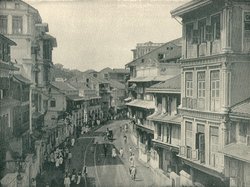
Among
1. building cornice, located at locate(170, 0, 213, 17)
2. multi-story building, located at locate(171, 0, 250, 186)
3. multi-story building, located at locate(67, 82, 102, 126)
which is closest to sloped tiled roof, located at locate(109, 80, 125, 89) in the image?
multi-story building, located at locate(67, 82, 102, 126)

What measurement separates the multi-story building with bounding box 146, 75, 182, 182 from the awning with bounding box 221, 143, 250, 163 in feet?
20.4

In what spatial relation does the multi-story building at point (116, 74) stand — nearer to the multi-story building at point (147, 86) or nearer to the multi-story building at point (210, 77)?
the multi-story building at point (147, 86)

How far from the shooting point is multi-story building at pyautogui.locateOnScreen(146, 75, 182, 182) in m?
23.9

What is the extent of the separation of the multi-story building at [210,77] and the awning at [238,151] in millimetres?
675

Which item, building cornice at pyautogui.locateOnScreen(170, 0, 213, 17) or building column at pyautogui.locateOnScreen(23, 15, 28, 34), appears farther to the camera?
building column at pyautogui.locateOnScreen(23, 15, 28, 34)

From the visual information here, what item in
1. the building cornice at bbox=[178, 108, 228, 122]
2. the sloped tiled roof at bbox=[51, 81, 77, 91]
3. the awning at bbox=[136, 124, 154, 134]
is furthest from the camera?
the sloped tiled roof at bbox=[51, 81, 77, 91]

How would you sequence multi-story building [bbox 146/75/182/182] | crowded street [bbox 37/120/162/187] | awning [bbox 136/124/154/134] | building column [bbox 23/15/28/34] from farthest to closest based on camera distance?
awning [bbox 136/124/154/134], building column [bbox 23/15/28/34], multi-story building [bbox 146/75/182/182], crowded street [bbox 37/120/162/187]

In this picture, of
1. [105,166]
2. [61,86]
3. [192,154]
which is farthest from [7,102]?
[61,86]

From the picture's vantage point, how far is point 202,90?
1898cm

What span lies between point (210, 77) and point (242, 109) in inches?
97.0

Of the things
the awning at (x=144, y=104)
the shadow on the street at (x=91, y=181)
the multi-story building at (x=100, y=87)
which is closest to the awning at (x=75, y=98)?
the multi-story building at (x=100, y=87)

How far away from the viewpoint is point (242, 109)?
16453 millimetres

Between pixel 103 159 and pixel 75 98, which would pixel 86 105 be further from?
pixel 103 159

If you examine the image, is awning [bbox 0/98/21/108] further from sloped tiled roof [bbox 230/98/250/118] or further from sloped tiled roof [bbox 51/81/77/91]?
sloped tiled roof [bbox 51/81/77/91]
